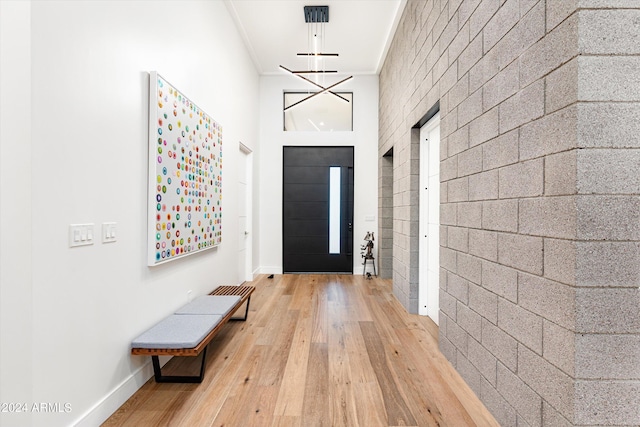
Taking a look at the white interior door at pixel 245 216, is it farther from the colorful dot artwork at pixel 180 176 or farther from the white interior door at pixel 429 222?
the white interior door at pixel 429 222

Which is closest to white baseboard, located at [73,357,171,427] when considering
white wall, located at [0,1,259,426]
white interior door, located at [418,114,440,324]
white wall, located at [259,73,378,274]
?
white wall, located at [0,1,259,426]

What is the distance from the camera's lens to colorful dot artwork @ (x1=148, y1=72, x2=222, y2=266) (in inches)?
83.7

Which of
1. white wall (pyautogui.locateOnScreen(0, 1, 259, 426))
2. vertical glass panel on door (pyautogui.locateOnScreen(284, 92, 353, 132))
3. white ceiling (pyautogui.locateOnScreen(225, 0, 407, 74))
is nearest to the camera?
white wall (pyautogui.locateOnScreen(0, 1, 259, 426))

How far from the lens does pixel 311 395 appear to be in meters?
1.95

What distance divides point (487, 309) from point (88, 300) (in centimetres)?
215

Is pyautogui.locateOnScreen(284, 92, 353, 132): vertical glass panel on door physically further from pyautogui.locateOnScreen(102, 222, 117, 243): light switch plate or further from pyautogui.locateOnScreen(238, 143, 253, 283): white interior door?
pyautogui.locateOnScreen(102, 222, 117, 243): light switch plate

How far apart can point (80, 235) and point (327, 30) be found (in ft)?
13.2

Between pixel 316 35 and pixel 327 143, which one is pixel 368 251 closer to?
pixel 327 143

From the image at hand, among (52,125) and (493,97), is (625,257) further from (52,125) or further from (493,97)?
(52,125)

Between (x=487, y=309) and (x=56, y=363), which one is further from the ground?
(x=487, y=309)

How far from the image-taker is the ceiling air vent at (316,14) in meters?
3.83

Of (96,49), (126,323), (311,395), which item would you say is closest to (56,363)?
(126,323)

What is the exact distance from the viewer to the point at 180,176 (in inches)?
98.3

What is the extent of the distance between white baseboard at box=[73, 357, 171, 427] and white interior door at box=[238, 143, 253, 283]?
264 cm
